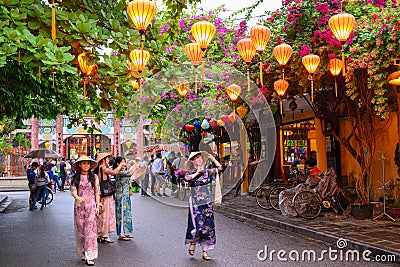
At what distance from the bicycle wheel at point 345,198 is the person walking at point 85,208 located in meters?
5.85

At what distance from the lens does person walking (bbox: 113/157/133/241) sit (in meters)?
8.71

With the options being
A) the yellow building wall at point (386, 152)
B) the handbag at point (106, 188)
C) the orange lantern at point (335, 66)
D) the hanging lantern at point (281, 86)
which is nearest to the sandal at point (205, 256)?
the handbag at point (106, 188)

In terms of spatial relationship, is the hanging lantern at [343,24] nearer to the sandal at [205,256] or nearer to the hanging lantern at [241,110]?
the sandal at [205,256]

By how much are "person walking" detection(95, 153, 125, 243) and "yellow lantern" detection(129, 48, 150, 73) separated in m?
2.06

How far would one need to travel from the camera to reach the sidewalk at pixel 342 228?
702 cm

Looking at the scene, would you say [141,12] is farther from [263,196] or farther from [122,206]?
[263,196]

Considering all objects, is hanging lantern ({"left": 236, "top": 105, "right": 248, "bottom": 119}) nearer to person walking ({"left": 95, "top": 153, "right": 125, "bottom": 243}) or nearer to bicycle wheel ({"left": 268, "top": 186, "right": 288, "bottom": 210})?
bicycle wheel ({"left": 268, "top": 186, "right": 288, "bottom": 210})

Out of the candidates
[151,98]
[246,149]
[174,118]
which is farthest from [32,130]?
[151,98]

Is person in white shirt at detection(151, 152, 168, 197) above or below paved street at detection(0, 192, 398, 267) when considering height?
above

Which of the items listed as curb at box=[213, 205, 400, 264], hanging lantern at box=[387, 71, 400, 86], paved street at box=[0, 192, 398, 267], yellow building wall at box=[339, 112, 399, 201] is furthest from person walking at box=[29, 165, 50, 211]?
hanging lantern at box=[387, 71, 400, 86]

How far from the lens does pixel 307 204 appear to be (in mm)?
10148

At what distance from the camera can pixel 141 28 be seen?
21.1ft

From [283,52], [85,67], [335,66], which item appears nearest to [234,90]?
[283,52]

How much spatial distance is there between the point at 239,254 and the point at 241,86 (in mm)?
6054
